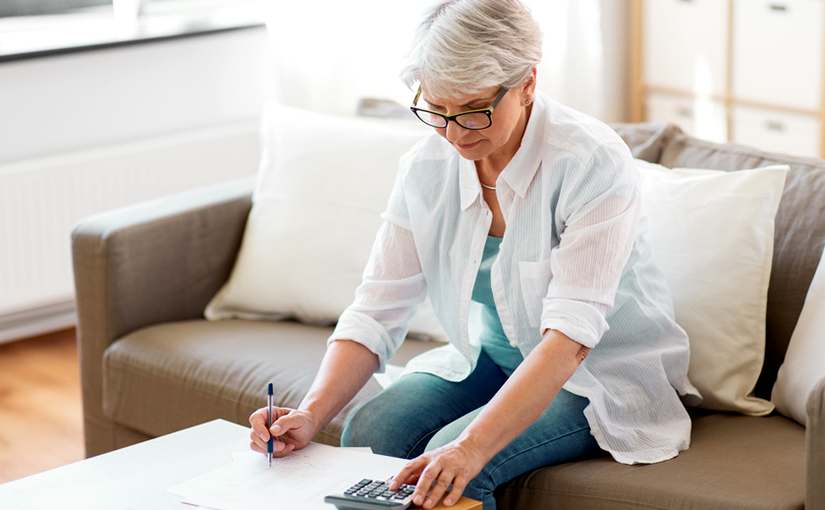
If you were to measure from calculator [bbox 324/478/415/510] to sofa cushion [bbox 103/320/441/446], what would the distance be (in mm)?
546

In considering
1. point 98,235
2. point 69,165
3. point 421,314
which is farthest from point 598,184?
point 69,165

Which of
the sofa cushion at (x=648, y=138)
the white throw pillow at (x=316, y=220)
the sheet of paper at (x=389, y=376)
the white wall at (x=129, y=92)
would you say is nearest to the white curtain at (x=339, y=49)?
the white wall at (x=129, y=92)

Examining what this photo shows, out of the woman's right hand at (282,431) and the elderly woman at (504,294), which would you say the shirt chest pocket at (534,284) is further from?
the woman's right hand at (282,431)

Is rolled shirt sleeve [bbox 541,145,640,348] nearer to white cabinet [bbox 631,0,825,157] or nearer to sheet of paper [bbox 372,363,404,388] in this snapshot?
sheet of paper [bbox 372,363,404,388]

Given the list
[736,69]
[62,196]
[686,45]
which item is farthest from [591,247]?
[686,45]

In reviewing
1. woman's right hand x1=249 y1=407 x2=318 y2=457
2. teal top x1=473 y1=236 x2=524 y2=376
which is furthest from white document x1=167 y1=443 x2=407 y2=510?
teal top x1=473 y1=236 x2=524 y2=376

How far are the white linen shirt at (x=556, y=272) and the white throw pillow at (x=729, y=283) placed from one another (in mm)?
74

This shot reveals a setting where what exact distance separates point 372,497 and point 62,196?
2235 millimetres

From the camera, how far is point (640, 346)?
150cm

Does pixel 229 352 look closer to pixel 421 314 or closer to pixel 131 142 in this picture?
pixel 421 314

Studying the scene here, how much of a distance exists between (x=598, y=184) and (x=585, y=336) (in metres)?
0.22

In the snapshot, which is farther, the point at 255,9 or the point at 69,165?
the point at 255,9

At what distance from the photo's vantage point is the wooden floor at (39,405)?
239cm

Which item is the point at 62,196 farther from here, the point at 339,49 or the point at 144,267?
the point at 144,267
